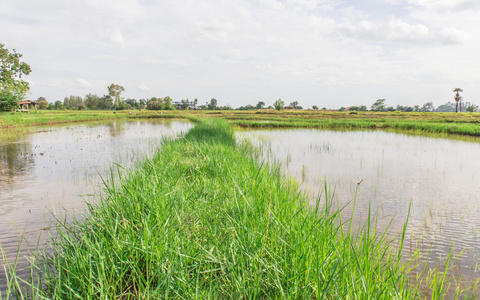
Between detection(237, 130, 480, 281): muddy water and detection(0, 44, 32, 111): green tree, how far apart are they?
24.3m

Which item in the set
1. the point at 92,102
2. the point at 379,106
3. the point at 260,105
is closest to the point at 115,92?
the point at 92,102

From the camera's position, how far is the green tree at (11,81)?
22422 mm

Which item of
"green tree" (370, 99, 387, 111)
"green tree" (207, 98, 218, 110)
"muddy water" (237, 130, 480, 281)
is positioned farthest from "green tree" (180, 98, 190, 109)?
"muddy water" (237, 130, 480, 281)

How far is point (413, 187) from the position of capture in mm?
5082

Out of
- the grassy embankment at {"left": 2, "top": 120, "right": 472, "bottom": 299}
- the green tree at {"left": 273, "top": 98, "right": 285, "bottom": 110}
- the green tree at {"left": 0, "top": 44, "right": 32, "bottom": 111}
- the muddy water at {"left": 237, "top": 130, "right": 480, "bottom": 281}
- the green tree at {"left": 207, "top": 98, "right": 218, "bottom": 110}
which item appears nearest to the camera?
the grassy embankment at {"left": 2, "top": 120, "right": 472, "bottom": 299}

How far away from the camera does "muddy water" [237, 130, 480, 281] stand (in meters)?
3.01

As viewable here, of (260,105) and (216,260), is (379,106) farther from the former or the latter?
(216,260)

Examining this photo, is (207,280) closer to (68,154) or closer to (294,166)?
(294,166)

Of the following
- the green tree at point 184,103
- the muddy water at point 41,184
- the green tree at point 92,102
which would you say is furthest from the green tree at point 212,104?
the muddy water at point 41,184

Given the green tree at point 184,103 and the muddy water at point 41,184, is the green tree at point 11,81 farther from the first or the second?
the green tree at point 184,103

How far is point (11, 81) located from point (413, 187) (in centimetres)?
3274

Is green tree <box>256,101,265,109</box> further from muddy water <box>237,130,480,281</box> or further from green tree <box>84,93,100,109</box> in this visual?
muddy water <box>237,130,480,281</box>

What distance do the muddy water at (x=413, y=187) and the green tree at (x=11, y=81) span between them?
24277mm

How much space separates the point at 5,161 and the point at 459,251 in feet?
30.3
